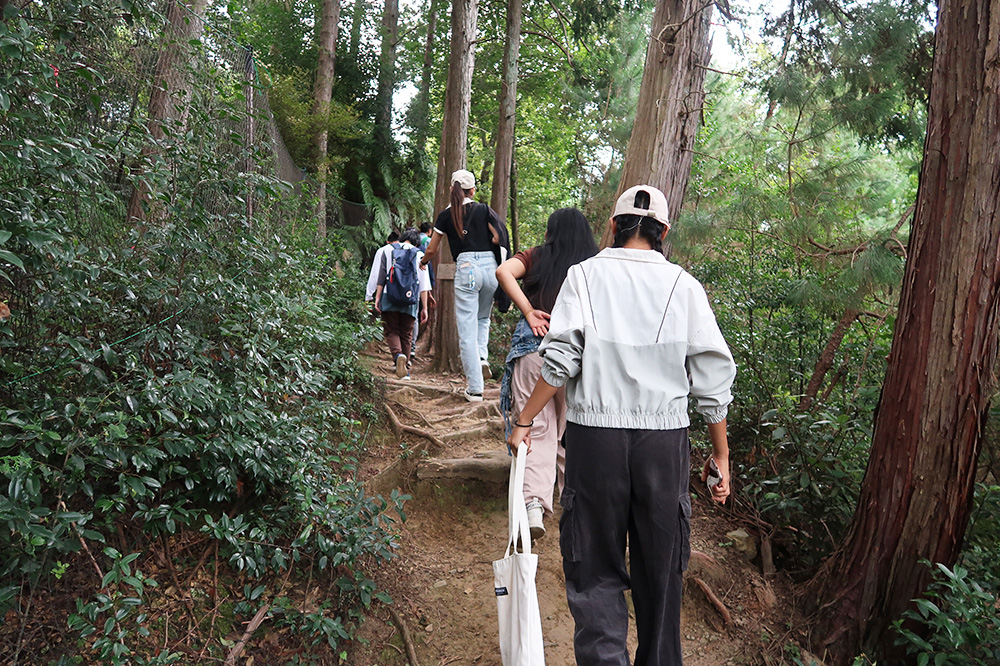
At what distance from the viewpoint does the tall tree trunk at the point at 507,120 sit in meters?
9.78

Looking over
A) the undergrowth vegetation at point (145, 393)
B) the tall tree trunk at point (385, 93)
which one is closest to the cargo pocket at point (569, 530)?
the undergrowth vegetation at point (145, 393)

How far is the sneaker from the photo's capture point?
3.41 meters

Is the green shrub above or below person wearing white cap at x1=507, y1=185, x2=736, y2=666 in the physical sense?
below

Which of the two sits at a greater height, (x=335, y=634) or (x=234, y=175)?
(x=234, y=175)

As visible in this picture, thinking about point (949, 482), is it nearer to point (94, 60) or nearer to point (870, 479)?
point (870, 479)

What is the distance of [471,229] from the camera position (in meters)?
5.62

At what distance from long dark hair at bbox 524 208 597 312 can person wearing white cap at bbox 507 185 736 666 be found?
101cm

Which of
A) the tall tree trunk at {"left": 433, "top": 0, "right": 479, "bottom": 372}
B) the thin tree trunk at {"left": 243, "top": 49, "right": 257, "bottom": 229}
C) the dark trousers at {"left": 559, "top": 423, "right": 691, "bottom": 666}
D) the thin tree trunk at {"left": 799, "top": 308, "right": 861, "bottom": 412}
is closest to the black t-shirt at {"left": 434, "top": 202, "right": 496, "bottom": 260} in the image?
the thin tree trunk at {"left": 243, "top": 49, "right": 257, "bottom": 229}

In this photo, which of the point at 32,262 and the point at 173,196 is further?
the point at 173,196

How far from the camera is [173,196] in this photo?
329 cm

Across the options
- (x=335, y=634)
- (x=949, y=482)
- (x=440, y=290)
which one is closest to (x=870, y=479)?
(x=949, y=482)

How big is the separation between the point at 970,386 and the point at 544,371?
90.7 inches

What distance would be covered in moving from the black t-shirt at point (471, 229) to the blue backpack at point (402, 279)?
5.92ft

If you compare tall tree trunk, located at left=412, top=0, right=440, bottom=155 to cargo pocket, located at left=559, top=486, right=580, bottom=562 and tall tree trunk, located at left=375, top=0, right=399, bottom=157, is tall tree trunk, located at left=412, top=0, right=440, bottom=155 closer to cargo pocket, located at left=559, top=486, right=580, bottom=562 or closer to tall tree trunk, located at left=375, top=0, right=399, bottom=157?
tall tree trunk, located at left=375, top=0, right=399, bottom=157
